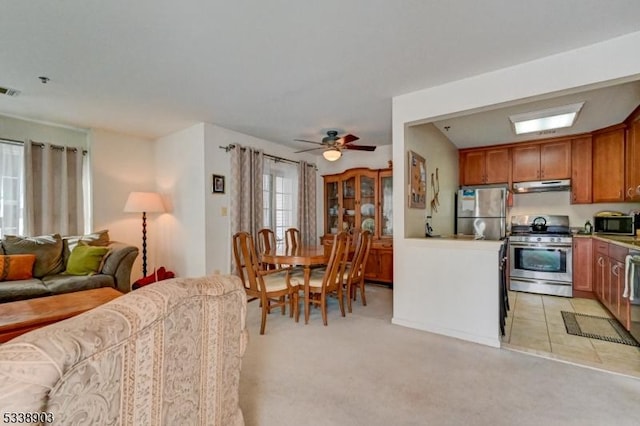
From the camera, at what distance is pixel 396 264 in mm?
3119

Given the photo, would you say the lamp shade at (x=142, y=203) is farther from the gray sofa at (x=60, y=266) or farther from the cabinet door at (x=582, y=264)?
the cabinet door at (x=582, y=264)

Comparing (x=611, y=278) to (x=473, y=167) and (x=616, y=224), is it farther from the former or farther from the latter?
(x=473, y=167)

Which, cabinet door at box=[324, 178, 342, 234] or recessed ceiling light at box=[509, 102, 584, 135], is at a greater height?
recessed ceiling light at box=[509, 102, 584, 135]

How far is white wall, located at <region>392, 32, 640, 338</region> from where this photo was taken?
2084mm

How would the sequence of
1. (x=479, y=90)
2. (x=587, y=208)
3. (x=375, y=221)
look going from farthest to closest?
1. (x=375, y=221)
2. (x=587, y=208)
3. (x=479, y=90)

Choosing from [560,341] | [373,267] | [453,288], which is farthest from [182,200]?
[560,341]

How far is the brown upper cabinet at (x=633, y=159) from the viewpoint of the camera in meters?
3.31

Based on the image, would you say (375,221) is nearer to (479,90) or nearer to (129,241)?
(479,90)

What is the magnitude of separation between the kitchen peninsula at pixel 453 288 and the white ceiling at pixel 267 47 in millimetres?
1555

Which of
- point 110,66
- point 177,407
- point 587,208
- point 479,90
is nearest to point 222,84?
point 110,66

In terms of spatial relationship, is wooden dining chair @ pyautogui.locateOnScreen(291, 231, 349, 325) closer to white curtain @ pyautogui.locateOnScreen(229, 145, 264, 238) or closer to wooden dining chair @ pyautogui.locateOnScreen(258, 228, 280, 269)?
wooden dining chair @ pyautogui.locateOnScreen(258, 228, 280, 269)

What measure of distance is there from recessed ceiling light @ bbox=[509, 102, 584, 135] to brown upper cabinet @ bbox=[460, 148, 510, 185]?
87 centimetres

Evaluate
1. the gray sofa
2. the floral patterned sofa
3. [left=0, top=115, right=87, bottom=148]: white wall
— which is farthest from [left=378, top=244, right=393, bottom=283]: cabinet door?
[left=0, top=115, right=87, bottom=148]: white wall

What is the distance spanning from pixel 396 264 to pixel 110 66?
3.13 m
